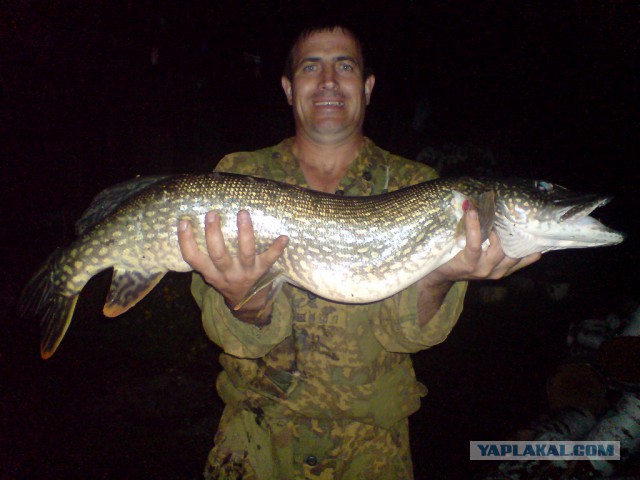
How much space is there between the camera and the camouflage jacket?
1989 millimetres

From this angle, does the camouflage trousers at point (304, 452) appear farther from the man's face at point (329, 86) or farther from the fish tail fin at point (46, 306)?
the man's face at point (329, 86)

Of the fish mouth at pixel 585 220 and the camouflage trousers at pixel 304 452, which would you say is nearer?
the fish mouth at pixel 585 220

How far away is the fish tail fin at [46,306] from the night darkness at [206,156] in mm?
2141

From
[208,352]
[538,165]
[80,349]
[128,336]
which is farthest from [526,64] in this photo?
[80,349]

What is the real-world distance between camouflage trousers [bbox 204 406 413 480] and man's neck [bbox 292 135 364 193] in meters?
1.49

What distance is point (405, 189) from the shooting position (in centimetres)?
201

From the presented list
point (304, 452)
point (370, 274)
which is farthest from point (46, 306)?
point (370, 274)

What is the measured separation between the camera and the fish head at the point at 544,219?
5.98 ft

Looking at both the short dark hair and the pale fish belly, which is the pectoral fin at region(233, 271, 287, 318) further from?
the short dark hair

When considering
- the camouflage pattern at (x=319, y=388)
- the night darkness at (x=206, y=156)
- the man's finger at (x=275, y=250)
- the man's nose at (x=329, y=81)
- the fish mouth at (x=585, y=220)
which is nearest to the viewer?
the fish mouth at (x=585, y=220)

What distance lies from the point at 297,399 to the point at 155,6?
8.56 meters

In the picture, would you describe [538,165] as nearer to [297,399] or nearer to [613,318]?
[613,318]
